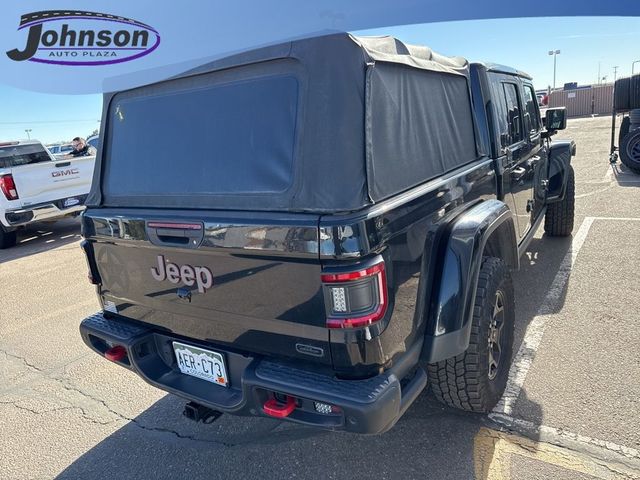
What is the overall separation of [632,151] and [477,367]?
9.15m

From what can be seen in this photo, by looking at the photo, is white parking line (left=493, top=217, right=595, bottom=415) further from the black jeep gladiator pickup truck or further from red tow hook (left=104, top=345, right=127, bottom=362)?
red tow hook (left=104, top=345, right=127, bottom=362)

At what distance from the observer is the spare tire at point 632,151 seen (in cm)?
935

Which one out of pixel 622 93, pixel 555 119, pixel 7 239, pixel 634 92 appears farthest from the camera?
pixel 622 93

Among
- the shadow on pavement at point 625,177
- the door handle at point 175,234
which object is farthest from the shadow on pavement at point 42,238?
the shadow on pavement at point 625,177

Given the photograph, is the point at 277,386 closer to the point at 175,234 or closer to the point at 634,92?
the point at 175,234

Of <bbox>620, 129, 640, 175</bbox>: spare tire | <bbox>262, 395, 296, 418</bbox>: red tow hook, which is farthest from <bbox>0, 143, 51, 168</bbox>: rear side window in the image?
A: <bbox>620, 129, 640, 175</bbox>: spare tire

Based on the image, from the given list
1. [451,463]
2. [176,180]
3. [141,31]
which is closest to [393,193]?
[176,180]

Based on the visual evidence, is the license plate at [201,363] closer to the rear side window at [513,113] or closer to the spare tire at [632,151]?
the rear side window at [513,113]

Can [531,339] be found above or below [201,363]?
below

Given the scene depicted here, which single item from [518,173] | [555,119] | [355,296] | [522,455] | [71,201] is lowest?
[522,455]

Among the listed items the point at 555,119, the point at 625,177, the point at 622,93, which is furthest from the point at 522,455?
the point at 622,93

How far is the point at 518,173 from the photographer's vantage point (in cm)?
377

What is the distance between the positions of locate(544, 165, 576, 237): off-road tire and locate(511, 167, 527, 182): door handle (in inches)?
81.2

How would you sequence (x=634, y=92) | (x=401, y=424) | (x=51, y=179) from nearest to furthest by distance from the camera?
(x=401, y=424), (x=51, y=179), (x=634, y=92)
